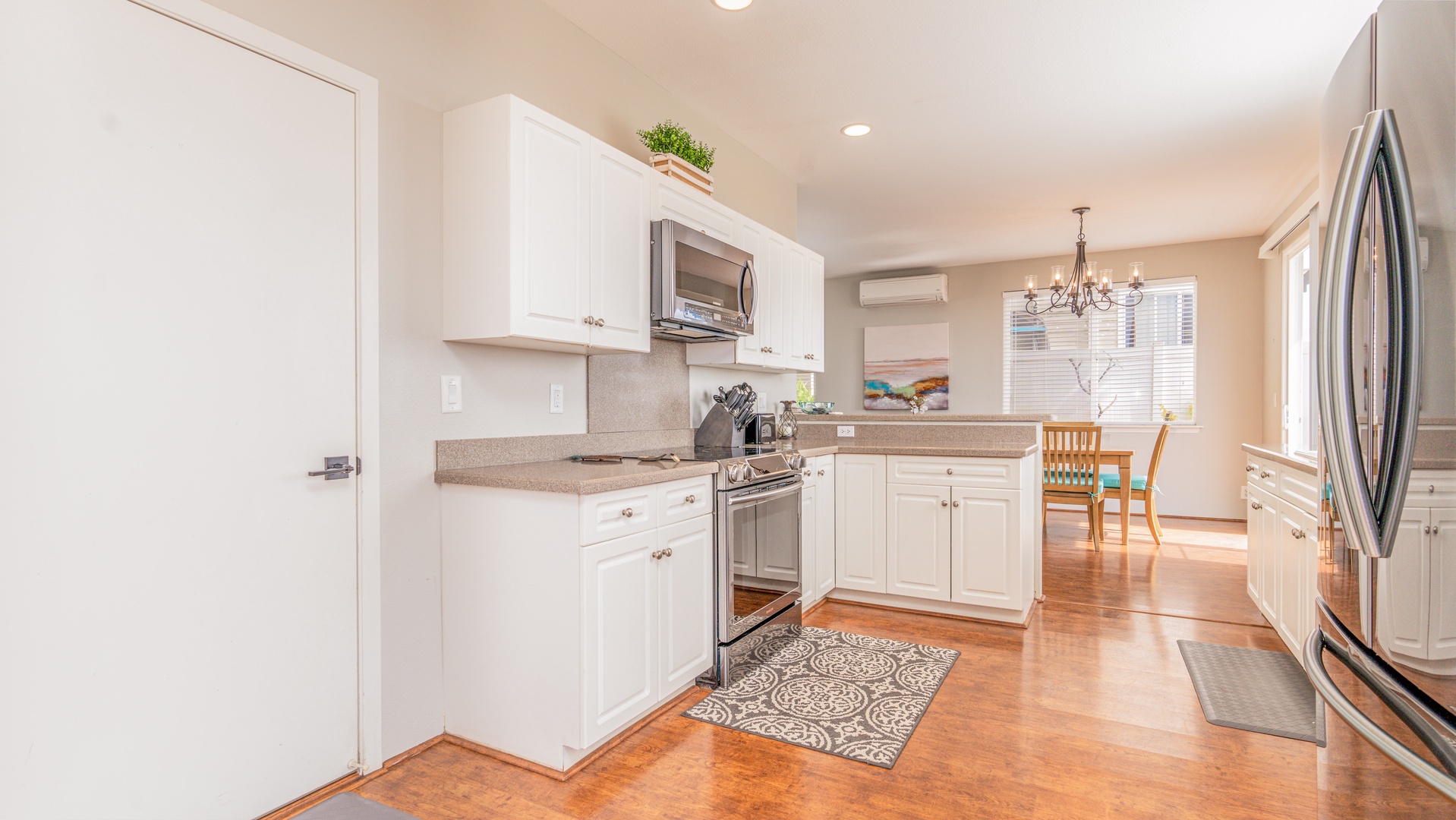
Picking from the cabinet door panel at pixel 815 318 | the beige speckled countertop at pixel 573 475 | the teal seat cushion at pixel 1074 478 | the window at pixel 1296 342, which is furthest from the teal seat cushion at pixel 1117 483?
the beige speckled countertop at pixel 573 475

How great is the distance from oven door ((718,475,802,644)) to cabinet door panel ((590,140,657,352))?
73 centimetres

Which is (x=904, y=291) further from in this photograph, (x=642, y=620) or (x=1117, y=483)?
(x=642, y=620)

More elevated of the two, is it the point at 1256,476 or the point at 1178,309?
the point at 1178,309

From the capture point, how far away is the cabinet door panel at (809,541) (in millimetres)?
3486

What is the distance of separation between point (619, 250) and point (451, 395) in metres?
0.79

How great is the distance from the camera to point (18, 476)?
142 centimetres

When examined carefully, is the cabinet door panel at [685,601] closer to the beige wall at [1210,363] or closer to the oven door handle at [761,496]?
the oven door handle at [761,496]

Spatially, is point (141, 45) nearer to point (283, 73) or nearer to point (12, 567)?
point (283, 73)

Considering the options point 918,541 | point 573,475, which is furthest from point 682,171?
point 918,541

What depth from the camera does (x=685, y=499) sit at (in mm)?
2441

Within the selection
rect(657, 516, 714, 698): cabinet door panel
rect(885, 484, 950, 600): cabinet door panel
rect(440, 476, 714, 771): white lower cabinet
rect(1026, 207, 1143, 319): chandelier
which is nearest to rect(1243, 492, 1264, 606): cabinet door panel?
rect(885, 484, 950, 600): cabinet door panel

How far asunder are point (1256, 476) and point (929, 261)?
172 inches

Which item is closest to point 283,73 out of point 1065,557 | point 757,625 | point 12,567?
point 12,567

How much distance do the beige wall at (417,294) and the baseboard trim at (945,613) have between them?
209cm
